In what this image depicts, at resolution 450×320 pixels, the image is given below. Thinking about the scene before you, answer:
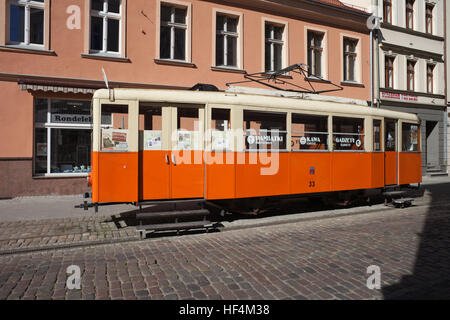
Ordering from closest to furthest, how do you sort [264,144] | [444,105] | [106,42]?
[264,144], [106,42], [444,105]

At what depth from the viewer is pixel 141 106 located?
6648 millimetres

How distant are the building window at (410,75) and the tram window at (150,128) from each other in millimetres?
18150

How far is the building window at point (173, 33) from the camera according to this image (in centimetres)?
1291

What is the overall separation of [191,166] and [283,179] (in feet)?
7.76

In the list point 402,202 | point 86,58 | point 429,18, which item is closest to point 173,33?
point 86,58

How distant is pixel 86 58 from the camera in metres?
11.6

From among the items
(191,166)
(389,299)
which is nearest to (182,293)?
(389,299)

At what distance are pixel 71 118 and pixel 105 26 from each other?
360cm

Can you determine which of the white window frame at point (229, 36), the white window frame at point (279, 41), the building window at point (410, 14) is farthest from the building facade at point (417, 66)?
the white window frame at point (229, 36)

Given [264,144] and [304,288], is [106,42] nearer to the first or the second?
[264,144]

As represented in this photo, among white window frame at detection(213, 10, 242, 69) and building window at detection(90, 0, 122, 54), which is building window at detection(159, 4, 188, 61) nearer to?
white window frame at detection(213, 10, 242, 69)

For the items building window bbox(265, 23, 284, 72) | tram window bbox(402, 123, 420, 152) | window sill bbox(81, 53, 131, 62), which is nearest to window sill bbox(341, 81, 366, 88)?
building window bbox(265, 23, 284, 72)

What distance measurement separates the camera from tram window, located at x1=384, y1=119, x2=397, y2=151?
983 centimetres

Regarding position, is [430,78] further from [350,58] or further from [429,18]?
[350,58]
